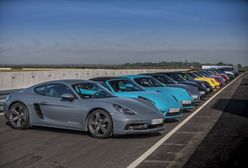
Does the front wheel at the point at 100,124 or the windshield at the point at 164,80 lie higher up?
the windshield at the point at 164,80

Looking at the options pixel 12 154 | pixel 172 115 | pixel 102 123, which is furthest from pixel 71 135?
pixel 172 115

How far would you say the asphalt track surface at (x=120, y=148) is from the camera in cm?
646

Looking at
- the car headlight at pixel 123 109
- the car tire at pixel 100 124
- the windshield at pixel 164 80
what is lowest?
the car tire at pixel 100 124

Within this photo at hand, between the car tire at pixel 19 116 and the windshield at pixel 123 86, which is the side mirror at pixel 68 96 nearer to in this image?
the car tire at pixel 19 116

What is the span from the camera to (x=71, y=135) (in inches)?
354

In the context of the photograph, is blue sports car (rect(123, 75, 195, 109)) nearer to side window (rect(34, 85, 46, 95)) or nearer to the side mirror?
side window (rect(34, 85, 46, 95))

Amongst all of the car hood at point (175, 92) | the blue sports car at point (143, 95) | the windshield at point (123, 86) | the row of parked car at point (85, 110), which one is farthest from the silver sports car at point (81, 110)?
the car hood at point (175, 92)

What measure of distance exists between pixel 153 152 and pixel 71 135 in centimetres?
244

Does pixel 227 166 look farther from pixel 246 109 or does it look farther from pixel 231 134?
pixel 246 109

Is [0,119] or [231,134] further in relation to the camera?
[0,119]

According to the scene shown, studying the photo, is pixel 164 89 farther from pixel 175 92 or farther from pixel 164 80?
pixel 164 80

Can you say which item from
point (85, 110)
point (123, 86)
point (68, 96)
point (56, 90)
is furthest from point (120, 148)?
point (123, 86)

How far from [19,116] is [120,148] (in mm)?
3327

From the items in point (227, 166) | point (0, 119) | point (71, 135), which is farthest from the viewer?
point (0, 119)
